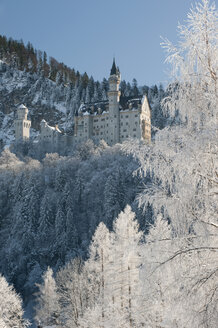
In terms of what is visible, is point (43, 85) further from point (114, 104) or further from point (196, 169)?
point (196, 169)

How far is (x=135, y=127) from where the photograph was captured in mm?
89562

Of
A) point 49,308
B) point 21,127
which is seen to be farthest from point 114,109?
point 49,308

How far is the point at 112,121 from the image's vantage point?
301ft

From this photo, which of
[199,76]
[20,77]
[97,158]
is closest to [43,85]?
[20,77]

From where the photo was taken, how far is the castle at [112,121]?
9019cm

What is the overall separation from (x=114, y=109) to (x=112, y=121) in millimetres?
3531

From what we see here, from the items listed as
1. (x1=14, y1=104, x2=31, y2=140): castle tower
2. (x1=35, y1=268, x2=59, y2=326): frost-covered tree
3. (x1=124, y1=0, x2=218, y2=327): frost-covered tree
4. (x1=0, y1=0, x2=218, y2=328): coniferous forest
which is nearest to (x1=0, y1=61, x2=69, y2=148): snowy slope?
(x1=14, y1=104, x2=31, y2=140): castle tower

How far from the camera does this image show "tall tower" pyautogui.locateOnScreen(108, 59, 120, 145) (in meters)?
90.8

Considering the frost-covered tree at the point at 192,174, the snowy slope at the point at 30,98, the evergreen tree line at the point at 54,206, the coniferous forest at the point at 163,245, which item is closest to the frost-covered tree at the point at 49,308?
the coniferous forest at the point at 163,245

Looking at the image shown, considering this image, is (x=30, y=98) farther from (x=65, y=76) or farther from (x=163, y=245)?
(x=163, y=245)

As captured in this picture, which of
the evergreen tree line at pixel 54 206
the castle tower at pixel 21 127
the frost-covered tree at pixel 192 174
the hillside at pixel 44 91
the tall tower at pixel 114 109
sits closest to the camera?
the frost-covered tree at pixel 192 174

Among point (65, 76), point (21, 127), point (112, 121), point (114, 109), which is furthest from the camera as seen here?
point (65, 76)

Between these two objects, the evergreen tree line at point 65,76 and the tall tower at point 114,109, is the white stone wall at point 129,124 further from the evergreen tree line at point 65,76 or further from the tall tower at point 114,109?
→ the evergreen tree line at point 65,76

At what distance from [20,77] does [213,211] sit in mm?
154071
